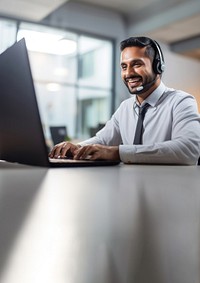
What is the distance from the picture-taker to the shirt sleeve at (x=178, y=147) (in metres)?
0.97

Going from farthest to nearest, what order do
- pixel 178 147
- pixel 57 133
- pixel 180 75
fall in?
pixel 57 133 < pixel 180 75 < pixel 178 147

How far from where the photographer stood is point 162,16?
3.67m

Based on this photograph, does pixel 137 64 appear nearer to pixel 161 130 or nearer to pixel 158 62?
pixel 158 62

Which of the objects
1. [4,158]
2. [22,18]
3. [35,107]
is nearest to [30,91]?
[35,107]

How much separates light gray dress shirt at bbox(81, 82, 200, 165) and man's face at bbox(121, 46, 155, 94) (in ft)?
0.31

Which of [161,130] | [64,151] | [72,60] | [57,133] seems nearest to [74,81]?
[72,60]

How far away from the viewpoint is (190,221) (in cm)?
33

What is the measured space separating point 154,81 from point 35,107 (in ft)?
3.01

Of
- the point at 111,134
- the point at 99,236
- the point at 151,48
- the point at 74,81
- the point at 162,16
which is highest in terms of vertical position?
the point at 162,16

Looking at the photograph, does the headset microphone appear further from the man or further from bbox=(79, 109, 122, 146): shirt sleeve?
bbox=(79, 109, 122, 146): shirt sleeve

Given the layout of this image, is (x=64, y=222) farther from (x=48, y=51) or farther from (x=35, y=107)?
(x=48, y=51)

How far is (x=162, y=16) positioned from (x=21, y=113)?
3352 mm

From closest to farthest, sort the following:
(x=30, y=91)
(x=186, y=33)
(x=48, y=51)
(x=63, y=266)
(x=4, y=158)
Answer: (x=63, y=266)
(x=30, y=91)
(x=4, y=158)
(x=186, y=33)
(x=48, y=51)

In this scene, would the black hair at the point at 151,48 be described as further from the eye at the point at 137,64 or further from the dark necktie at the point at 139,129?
the dark necktie at the point at 139,129
